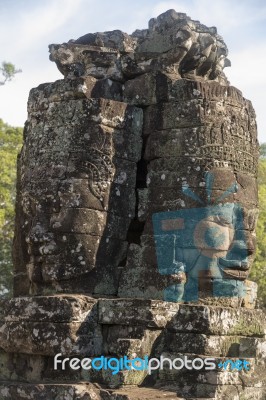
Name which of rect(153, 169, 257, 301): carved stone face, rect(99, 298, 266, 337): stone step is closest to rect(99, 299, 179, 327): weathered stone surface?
rect(99, 298, 266, 337): stone step

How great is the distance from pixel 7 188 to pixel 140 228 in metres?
14.7

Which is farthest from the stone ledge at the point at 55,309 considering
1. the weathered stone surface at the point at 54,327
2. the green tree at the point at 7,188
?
the green tree at the point at 7,188

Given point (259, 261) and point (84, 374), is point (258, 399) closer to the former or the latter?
point (84, 374)

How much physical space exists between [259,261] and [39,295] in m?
15.4

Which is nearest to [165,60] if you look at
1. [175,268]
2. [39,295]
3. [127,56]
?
[127,56]

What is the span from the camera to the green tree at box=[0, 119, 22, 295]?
2241cm

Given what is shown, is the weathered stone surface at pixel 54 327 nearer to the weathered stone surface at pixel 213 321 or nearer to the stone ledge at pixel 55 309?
the stone ledge at pixel 55 309

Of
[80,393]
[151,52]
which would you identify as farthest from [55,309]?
[151,52]

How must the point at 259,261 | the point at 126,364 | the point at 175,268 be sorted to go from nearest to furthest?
the point at 126,364, the point at 175,268, the point at 259,261

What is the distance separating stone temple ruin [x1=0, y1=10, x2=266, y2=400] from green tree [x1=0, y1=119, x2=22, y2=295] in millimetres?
13196

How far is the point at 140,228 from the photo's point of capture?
877 cm

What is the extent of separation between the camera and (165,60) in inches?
350

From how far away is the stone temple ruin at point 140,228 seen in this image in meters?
7.51

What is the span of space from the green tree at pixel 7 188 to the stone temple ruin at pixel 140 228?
13196 mm
